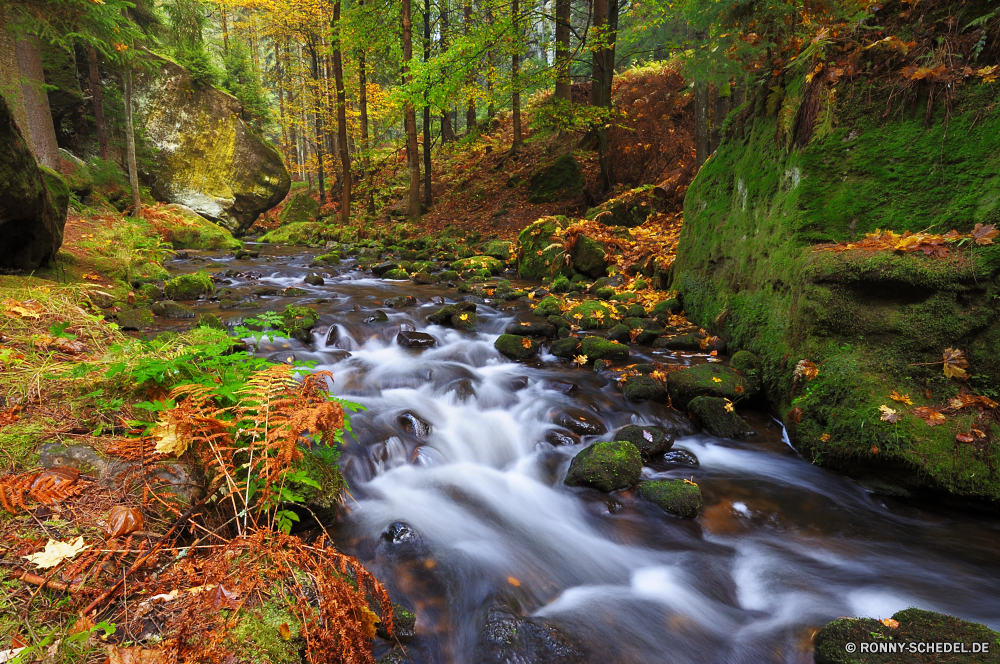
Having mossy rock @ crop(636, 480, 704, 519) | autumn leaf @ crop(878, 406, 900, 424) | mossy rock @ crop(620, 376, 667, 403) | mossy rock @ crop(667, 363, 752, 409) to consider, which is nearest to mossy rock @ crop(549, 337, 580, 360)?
mossy rock @ crop(620, 376, 667, 403)

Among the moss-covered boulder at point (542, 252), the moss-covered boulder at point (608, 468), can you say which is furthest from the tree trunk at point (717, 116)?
the moss-covered boulder at point (608, 468)

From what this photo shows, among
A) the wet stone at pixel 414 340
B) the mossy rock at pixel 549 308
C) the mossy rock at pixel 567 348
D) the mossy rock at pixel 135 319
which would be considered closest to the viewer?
the mossy rock at pixel 135 319

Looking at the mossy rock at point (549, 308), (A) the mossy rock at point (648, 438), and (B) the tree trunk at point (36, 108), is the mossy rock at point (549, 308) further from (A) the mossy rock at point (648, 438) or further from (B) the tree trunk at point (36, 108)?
(B) the tree trunk at point (36, 108)

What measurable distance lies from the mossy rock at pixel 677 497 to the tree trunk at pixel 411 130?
487 inches

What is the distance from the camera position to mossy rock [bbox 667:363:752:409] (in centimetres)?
518

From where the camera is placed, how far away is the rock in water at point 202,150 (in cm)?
2041

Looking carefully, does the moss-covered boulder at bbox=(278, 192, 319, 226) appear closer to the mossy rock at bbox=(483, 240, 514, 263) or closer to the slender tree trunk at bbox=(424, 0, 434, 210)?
the slender tree trunk at bbox=(424, 0, 434, 210)

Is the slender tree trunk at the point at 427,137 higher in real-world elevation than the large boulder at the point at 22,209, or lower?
higher

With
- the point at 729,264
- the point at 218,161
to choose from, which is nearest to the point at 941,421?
the point at 729,264

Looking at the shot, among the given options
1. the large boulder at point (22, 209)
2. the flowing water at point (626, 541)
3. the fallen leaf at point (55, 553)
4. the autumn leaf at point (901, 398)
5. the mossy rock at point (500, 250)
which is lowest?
the flowing water at point (626, 541)

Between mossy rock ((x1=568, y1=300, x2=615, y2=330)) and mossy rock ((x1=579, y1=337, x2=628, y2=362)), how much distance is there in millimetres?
1250

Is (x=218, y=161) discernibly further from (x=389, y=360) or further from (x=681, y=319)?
(x=681, y=319)

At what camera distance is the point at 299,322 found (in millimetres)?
7297

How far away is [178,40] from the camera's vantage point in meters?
16.7
